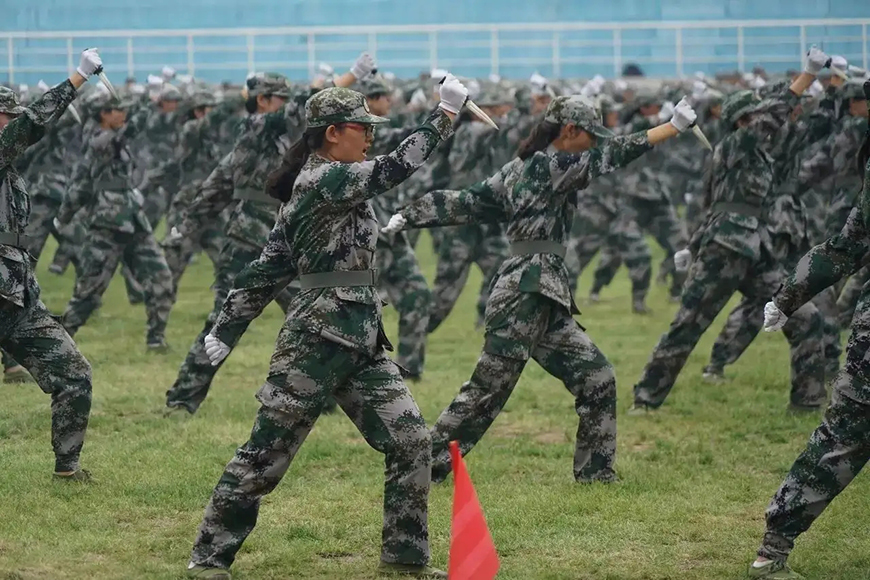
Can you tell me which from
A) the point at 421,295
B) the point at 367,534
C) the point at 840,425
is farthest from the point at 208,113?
the point at 840,425

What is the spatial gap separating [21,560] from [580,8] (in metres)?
27.3

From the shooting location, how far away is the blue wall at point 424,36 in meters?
A: 29.0

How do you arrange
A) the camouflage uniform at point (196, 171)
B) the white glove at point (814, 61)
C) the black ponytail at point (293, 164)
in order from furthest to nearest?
the camouflage uniform at point (196, 171) → the white glove at point (814, 61) → the black ponytail at point (293, 164)

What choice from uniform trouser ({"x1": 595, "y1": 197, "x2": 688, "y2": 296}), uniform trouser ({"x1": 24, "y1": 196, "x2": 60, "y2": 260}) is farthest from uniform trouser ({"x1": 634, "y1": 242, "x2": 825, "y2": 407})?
uniform trouser ({"x1": 24, "y1": 196, "x2": 60, "y2": 260})

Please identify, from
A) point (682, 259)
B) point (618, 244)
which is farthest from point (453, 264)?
point (682, 259)

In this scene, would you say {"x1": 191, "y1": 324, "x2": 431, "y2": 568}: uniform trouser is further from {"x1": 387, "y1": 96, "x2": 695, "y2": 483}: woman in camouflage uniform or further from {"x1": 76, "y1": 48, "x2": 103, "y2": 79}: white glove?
{"x1": 76, "y1": 48, "x2": 103, "y2": 79}: white glove

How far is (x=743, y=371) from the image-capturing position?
40.3 ft

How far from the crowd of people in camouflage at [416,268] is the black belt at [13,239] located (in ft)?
0.09

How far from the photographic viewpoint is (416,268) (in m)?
11.5

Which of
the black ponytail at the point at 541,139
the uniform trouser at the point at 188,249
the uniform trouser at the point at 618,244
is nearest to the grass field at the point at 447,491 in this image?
the black ponytail at the point at 541,139

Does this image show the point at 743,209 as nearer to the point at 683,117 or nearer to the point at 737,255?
the point at 737,255

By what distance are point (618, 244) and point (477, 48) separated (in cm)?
1485

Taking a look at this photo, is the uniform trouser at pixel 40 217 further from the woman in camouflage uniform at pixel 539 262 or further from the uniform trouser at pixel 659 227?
the woman in camouflage uniform at pixel 539 262

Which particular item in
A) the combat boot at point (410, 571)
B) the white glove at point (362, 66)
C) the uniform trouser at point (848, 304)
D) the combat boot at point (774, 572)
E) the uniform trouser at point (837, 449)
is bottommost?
the uniform trouser at point (848, 304)
